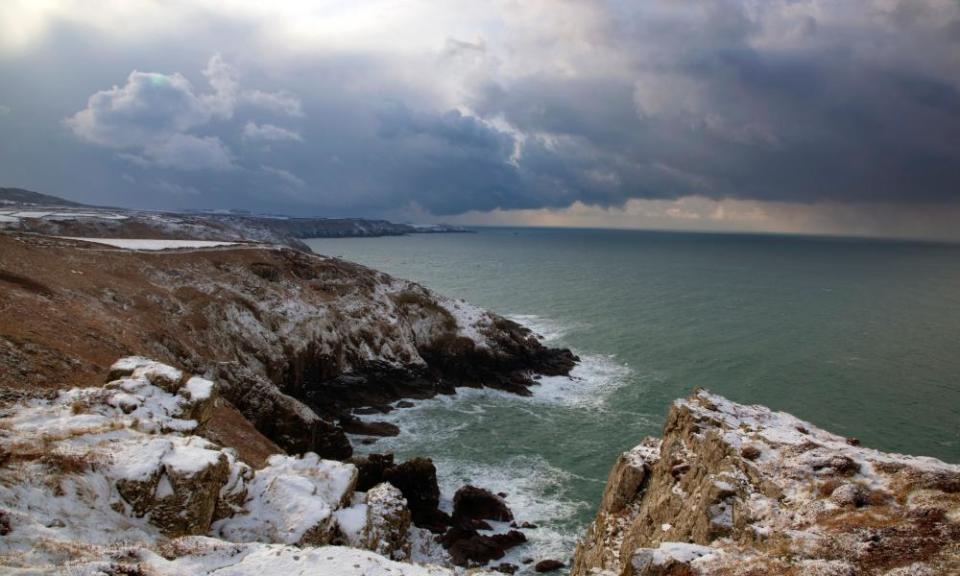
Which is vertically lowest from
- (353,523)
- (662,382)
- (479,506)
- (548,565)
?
(548,565)

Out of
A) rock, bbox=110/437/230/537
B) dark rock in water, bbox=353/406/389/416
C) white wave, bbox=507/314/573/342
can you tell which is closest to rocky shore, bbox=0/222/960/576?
rock, bbox=110/437/230/537

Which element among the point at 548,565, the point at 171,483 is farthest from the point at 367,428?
the point at 171,483

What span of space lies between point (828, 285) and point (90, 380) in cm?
16392

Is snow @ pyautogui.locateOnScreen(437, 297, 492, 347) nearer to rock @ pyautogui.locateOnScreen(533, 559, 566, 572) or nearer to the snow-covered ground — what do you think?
rock @ pyautogui.locateOnScreen(533, 559, 566, 572)

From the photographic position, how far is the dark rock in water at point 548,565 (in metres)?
27.5

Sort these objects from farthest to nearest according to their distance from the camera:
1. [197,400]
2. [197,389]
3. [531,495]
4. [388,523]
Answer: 1. [531,495]
2. [388,523]
3. [197,389]
4. [197,400]

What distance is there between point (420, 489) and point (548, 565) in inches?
352

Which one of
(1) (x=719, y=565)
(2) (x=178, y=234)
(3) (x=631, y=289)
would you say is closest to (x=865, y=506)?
(1) (x=719, y=565)

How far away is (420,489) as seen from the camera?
1278 inches

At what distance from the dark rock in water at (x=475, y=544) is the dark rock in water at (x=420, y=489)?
5.84ft

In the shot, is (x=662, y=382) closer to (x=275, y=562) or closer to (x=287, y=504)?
(x=287, y=504)

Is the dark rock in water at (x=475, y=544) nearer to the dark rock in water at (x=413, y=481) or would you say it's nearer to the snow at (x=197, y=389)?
the dark rock in water at (x=413, y=481)

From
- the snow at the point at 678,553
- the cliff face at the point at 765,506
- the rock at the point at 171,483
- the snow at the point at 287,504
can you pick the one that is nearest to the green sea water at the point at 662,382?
the cliff face at the point at 765,506

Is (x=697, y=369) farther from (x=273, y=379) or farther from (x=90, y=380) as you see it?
(x=90, y=380)
